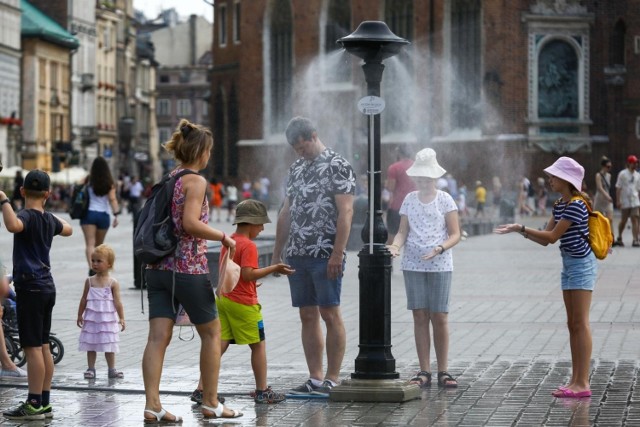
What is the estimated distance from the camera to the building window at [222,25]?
253 feet

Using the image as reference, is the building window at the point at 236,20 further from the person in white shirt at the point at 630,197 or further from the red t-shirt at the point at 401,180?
the red t-shirt at the point at 401,180

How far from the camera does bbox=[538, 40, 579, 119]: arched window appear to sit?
62400mm

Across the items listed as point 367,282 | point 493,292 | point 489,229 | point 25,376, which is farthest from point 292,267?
point 489,229

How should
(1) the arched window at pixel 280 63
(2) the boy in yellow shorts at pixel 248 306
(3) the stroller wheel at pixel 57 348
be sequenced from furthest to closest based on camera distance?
(1) the arched window at pixel 280 63, (3) the stroller wheel at pixel 57 348, (2) the boy in yellow shorts at pixel 248 306

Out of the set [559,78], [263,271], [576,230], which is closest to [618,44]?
→ [559,78]

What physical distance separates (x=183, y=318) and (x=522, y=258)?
1825cm

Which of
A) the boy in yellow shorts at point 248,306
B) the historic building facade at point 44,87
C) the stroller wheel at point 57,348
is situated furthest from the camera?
the historic building facade at point 44,87

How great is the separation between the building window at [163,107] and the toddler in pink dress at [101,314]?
147999 millimetres

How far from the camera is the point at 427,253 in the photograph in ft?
38.9

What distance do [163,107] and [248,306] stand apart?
151423 mm

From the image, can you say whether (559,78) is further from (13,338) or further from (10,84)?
(13,338)

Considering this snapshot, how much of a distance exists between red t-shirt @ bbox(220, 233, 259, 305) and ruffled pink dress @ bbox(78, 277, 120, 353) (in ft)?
5.69

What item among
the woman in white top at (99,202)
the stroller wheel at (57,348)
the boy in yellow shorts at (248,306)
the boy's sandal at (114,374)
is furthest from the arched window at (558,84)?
the boy in yellow shorts at (248,306)

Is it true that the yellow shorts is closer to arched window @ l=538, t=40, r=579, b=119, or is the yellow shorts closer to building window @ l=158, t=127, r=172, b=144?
arched window @ l=538, t=40, r=579, b=119
